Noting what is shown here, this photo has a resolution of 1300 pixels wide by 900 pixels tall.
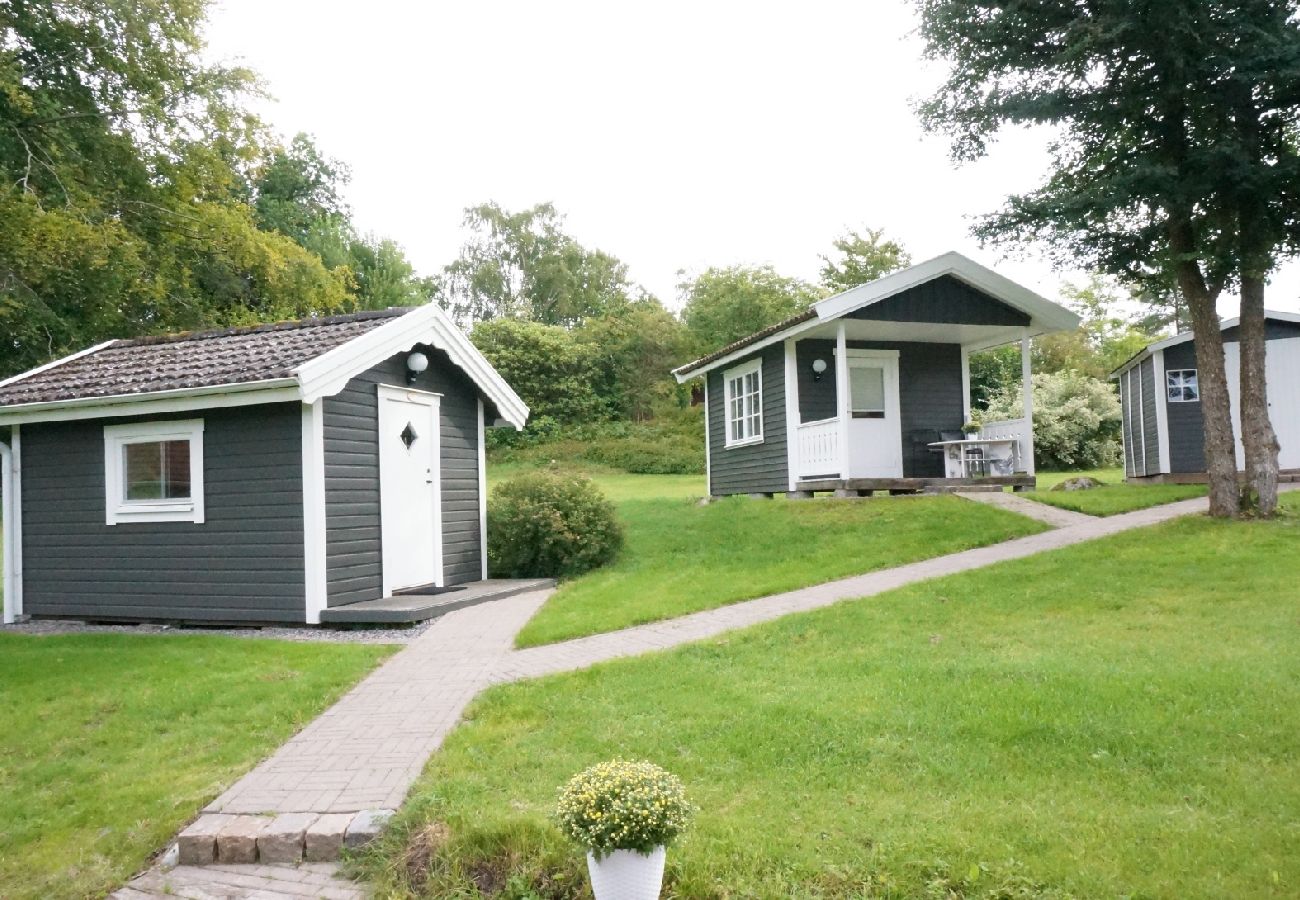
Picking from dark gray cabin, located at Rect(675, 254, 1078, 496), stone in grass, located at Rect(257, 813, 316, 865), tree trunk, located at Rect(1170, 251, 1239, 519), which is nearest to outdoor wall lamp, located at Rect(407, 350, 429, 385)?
dark gray cabin, located at Rect(675, 254, 1078, 496)

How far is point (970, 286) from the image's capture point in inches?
604

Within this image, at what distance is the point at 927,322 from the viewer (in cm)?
1498

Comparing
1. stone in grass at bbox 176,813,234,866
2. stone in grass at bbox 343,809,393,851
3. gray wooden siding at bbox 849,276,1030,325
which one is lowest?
stone in grass at bbox 176,813,234,866

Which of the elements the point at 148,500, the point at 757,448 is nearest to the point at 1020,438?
the point at 757,448

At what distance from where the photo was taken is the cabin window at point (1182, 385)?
18.3 metres

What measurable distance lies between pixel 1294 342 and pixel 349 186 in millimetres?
35854

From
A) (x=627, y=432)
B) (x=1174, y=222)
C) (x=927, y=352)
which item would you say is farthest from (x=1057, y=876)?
(x=627, y=432)

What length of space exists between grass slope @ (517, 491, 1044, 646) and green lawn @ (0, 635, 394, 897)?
2.28m

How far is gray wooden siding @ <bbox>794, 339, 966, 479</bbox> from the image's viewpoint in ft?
53.0

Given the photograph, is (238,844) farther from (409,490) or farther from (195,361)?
(195,361)

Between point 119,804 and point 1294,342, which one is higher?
point 1294,342

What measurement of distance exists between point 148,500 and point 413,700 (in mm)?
5591

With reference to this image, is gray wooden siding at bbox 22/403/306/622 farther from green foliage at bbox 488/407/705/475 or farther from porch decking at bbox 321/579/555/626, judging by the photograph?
green foliage at bbox 488/407/705/475

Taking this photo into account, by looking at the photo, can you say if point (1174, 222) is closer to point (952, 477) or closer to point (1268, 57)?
point (1268, 57)
